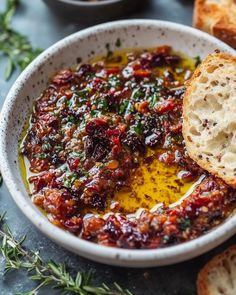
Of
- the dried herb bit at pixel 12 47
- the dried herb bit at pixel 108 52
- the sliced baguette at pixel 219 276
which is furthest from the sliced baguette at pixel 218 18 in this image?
the sliced baguette at pixel 219 276

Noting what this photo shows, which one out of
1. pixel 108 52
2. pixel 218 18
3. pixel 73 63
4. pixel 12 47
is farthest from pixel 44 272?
pixel 218 18

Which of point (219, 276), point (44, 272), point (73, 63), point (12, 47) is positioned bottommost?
point (44, 272)

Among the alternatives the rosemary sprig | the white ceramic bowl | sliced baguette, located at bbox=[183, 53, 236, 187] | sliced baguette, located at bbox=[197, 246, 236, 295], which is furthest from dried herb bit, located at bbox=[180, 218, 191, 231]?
the rosemary sprig

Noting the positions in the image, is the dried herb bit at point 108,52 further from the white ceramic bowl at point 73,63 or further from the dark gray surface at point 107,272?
the dark gray surface at point 107,272

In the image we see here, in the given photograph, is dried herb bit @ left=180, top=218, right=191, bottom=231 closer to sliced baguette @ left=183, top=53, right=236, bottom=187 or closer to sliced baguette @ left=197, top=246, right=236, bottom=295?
sliced baguette @ left=197, top=246, right=236, bottom=295

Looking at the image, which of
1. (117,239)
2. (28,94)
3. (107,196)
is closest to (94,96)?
(28,94)

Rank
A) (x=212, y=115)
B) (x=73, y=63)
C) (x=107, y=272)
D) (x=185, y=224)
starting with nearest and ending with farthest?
(x=185, y=224) < (x=107, y=272) < (x=212, y=115) < (x=73, y=63)

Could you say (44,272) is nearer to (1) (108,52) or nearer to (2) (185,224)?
(2) (185,224)
